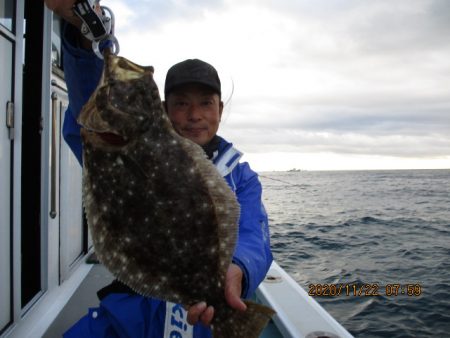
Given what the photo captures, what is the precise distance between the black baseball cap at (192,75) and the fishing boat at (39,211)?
1.39 metres

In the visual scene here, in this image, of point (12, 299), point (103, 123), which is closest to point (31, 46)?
point (12, 299)

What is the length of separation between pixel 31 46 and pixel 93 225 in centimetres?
286

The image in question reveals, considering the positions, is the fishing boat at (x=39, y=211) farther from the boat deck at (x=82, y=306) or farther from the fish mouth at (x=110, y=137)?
the fish mouth at (x=110, y=137)

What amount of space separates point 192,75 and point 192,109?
21 cm

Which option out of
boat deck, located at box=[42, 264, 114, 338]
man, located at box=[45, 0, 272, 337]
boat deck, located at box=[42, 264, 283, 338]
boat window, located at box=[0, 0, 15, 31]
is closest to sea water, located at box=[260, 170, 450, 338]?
boat deck, located at box=[42, 264, 283, 338]

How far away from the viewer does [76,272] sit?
4.69 m

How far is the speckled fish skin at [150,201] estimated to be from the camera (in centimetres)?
158

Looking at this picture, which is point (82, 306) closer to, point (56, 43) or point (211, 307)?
point (211, 307)

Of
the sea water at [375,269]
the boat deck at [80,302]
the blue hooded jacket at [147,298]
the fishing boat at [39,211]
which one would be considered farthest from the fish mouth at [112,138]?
the sea water at [375,269]

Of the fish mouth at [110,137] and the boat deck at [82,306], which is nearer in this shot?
the fish mouth at [110,137]

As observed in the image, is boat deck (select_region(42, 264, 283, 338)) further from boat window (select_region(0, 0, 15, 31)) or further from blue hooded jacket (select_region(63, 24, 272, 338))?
boat window (select_region(0, 0, 15, 31))

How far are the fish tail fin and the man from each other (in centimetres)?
13

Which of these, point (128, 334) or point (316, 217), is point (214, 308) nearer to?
point (128, 334)

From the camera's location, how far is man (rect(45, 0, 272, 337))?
1.79m
